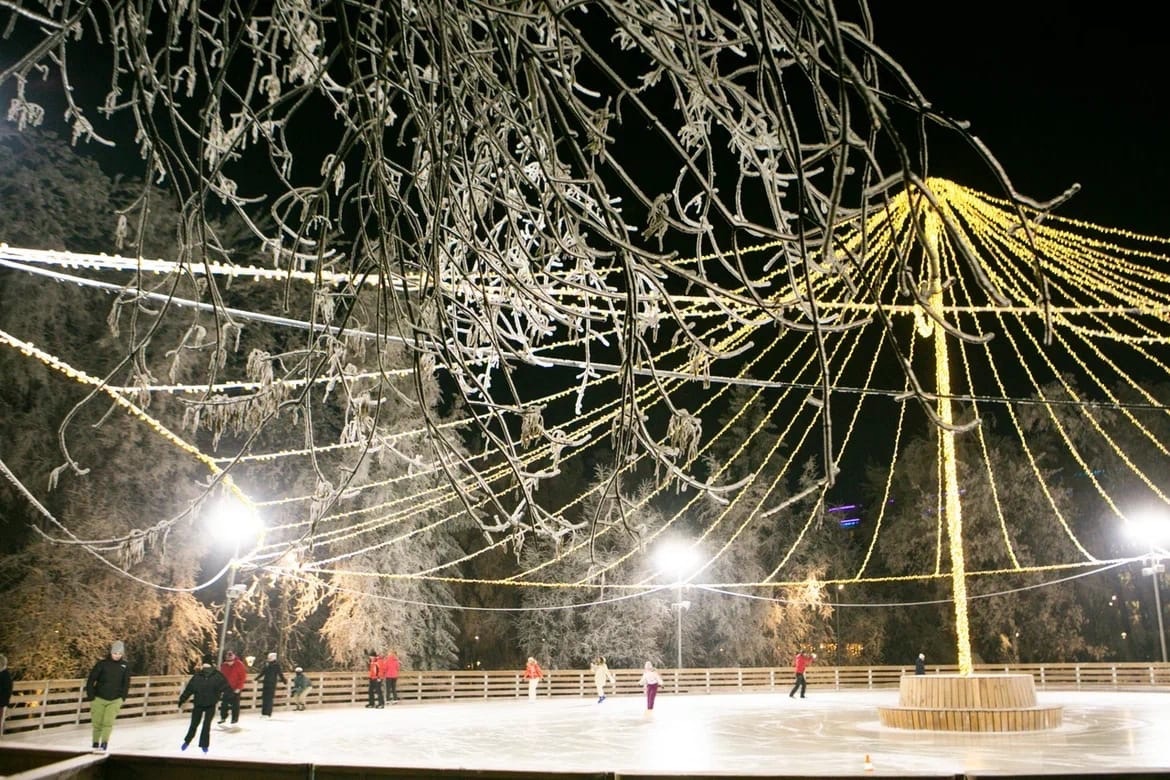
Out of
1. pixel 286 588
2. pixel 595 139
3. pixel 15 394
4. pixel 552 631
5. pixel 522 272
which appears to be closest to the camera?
pixel 595 139

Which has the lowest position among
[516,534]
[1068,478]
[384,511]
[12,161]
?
[516,534]

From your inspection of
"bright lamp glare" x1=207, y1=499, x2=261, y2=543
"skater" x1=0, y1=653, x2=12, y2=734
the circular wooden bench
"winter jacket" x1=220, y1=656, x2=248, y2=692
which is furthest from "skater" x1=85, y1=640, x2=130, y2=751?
the circular wooden bench

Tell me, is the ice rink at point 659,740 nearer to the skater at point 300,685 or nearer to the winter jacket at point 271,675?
the skater at point 300,685

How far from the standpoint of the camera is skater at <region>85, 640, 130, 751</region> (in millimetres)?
11508

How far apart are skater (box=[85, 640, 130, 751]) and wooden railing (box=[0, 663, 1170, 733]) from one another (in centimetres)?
441

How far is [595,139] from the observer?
215 cm

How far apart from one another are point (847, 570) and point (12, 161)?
32561 mm

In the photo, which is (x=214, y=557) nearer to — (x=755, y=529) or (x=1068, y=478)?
(x=755, y=529)

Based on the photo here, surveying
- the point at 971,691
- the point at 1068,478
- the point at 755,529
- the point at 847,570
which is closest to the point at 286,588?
the point at 971,691

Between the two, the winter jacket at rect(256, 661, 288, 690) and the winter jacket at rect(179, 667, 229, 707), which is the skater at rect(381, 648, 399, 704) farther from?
the winter jacket at rect(179, 667, 229, 707)

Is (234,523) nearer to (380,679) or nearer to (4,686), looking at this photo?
(4,686)

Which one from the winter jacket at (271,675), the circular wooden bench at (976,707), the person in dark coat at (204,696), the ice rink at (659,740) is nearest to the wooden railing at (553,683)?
the ice rink at (659,740)

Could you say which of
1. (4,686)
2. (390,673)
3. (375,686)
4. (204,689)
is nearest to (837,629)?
(390,673)

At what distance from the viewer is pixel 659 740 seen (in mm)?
14750
